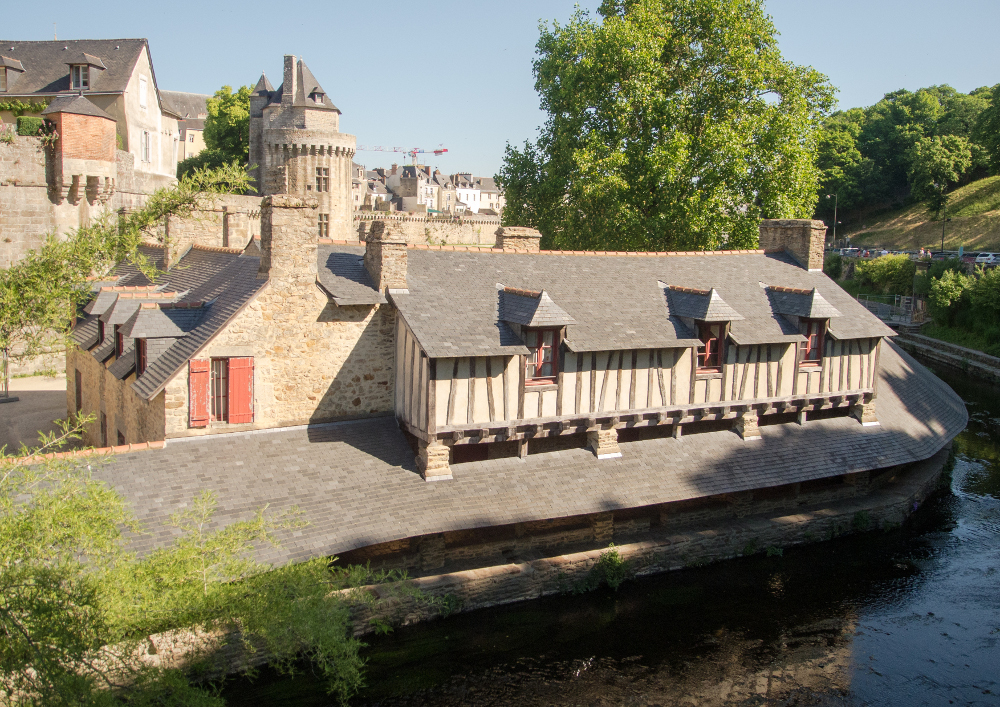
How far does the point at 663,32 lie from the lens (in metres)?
22.7

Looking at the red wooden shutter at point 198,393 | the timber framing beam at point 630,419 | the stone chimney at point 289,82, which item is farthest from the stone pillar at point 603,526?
the stone chimney at point 289,82

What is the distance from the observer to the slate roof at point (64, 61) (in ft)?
102

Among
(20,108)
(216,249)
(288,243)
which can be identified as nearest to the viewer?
(288,243)

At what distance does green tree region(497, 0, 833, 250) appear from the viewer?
2211cm

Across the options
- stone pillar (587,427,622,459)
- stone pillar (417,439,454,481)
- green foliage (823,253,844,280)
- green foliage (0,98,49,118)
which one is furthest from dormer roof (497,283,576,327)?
green foliage (823,253,844,280)

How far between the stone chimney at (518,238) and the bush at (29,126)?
1635 centimetres

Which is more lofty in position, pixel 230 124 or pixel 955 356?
pixel 230 124

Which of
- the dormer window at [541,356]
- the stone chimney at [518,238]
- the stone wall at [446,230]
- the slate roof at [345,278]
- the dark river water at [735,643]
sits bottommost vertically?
the dark river water at [735,643]

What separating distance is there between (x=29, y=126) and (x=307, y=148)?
56.6ft

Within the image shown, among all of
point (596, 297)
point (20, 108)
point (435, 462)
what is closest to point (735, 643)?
point (435, 462)

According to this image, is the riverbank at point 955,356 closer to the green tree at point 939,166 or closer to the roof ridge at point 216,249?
the green tree at point 939,166

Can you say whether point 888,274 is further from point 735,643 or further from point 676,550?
point 735,643

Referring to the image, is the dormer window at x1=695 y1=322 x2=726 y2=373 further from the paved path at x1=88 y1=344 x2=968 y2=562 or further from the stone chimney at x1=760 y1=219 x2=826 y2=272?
the stone chimney at x1=760 y1=219 x2=826 y2=272

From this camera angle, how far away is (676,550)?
1323 centimetres
